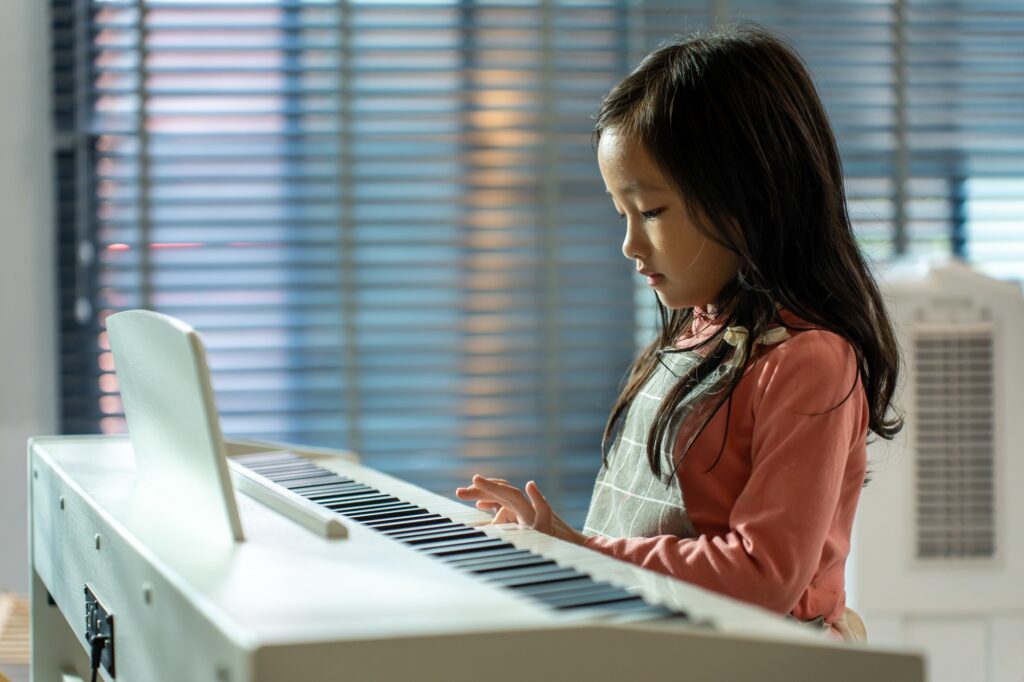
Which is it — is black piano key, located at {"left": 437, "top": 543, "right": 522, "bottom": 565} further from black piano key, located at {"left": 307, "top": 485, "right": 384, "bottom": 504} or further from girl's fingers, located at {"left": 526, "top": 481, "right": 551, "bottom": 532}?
black piano key, located at {"left": 307, "top": 485, "right": 384, "bottom": 504}

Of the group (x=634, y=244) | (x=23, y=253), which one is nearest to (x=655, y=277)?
(x=634, y=244)

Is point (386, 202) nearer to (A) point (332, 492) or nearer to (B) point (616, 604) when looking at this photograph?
(A) point (332, 492)

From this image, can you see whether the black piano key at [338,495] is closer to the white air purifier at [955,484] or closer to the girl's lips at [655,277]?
the girl's lips at [655,277]

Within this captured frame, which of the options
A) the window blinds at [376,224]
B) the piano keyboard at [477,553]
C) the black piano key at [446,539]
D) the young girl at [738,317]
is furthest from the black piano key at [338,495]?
the window blinds at [376,224]

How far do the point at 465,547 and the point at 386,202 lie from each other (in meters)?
1.88

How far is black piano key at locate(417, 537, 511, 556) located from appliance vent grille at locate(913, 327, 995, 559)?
1.58 meters

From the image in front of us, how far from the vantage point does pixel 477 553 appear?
0.79 metres

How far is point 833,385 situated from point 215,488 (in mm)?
530

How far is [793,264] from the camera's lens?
3.81 ft

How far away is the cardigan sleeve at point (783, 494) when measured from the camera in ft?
3.13

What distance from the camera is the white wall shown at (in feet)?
8.25

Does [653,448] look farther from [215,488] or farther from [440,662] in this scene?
[440,662]

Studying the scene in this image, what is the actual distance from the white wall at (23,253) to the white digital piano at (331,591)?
5.01 ft

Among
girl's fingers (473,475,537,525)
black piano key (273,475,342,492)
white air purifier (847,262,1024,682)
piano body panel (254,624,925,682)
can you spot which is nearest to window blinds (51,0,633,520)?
white air purifier (847,262,1024,682)
